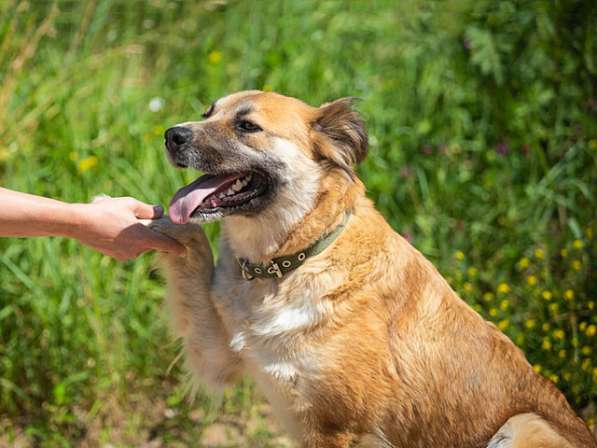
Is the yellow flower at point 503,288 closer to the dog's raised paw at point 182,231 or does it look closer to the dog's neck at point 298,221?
the dog's neck at point 298,221

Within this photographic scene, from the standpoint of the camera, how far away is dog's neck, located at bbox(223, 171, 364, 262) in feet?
11.2

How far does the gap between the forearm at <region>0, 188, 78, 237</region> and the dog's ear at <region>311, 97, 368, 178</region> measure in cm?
103

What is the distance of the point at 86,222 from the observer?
3332mm

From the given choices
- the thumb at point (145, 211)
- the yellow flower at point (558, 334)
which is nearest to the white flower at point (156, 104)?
the thumb at point (145, 211)

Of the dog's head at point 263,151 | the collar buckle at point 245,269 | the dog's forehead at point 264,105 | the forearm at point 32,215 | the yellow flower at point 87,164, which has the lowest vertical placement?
the yellow flower at point 87,164

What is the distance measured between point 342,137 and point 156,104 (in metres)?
2.20

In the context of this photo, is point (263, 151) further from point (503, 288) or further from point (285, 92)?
point (285, 92)

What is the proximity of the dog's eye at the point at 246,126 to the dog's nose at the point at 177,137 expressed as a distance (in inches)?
8.2

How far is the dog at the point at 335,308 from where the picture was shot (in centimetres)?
333

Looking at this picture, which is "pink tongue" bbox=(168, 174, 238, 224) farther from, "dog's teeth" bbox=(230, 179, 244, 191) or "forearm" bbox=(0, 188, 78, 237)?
"forearm" bbox=(0, 188, 78, 237)

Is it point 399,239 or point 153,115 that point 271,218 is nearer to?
point 399,239

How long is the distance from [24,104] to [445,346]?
9.49 feet

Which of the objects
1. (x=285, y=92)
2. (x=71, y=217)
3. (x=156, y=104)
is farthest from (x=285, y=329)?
(x=285, y=92)

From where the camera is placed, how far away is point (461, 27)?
18.5 ft
